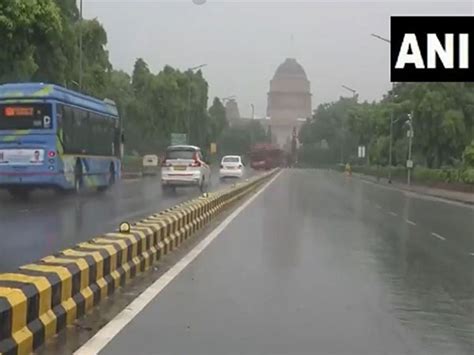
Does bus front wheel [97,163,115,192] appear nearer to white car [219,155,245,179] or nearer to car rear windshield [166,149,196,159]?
car rear windshield [166,149,196,159]

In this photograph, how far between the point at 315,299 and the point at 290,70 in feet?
559

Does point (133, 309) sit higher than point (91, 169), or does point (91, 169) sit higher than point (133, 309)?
point (91, 169)

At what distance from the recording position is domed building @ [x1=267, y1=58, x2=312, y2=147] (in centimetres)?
17675

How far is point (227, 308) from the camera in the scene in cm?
927

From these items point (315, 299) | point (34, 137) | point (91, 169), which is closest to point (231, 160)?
point (91, 169)

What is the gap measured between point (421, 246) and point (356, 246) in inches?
56.6

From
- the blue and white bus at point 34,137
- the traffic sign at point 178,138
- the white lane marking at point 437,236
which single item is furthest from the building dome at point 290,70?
the white lane marking at point 437,236

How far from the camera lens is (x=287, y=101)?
7042 inches

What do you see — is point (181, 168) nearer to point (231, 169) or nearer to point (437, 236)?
point (437, 236)

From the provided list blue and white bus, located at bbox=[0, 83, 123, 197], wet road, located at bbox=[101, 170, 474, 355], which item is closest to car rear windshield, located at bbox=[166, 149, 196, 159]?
blue and white bus, located at bbox=[0, 83, 123, 197]

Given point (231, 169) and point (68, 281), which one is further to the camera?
point (231, 169)

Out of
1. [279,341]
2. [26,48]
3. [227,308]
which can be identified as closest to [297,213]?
[26,48]

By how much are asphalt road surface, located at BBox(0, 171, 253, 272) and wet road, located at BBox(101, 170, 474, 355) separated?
2.65 metres

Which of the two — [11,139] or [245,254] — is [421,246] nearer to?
[245,254]
